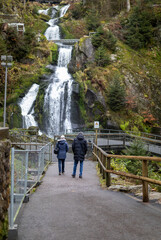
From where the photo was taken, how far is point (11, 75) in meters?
30.4

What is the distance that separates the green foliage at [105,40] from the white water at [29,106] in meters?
12.9

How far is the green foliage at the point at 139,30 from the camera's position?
38.9 m

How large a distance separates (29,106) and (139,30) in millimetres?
24497

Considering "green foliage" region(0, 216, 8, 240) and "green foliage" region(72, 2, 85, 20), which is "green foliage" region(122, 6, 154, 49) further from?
"green foliage" region(0, 216, 8, 240)

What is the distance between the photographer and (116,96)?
28453 mm

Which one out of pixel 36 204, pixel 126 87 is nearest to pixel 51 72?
pixel 126 87

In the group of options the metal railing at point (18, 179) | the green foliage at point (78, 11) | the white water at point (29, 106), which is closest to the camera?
the metal railing at point (18, 179)

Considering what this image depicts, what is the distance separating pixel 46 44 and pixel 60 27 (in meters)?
15.7

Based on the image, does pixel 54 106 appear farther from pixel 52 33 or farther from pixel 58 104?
pixel 52 33

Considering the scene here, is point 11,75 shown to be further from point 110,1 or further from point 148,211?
point 110,1

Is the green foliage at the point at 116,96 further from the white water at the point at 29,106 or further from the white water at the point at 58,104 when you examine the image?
the white water at the point at 29,106

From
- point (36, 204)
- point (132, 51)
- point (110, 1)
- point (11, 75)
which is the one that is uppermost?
point (110, 1)

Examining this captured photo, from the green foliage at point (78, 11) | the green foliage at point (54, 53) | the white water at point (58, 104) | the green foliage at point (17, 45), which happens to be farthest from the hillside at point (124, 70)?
the green foliage at point (78, 11)

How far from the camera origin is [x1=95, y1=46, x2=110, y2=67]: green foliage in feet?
109
